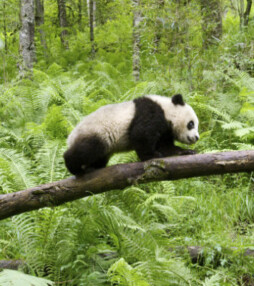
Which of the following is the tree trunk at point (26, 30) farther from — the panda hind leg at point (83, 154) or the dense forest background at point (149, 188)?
the panda hind leg at point (83, 154)

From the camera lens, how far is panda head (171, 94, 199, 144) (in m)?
5.85

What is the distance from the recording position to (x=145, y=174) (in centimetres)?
448

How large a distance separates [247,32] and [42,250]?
41.8 ft

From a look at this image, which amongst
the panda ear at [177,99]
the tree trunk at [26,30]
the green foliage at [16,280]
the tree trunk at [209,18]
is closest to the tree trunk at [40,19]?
the tree trunk at [26,30]

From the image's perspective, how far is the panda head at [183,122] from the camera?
5848 mm

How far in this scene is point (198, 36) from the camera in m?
11.3

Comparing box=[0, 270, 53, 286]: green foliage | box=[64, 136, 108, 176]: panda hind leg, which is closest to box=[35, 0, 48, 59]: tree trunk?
box=[64, 136, 108, 176]: panda hind leg

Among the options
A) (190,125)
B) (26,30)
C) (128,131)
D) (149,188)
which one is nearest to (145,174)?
(128,131)

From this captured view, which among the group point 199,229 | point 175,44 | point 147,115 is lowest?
point 199,229

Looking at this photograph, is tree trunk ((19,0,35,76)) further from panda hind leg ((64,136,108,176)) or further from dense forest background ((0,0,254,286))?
panda hind leg ((64,136,108,176))

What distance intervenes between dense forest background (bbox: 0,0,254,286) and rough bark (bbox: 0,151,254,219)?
28.9 inches

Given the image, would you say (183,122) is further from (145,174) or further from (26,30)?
(26,30)

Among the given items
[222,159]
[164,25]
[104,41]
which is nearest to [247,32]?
[164,25]

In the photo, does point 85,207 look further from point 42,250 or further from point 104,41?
point 104,41
